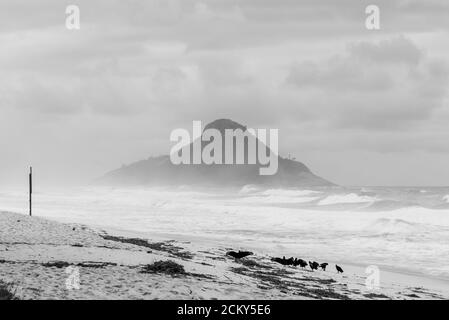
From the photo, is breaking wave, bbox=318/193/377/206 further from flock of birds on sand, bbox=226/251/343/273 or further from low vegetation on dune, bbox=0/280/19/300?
low vegetation on dune, bbox=0/280/19/300

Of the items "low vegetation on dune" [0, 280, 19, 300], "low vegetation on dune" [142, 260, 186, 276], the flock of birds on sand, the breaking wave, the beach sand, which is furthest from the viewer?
the breaking wave

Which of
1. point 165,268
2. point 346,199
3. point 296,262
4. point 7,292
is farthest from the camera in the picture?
point 346,199

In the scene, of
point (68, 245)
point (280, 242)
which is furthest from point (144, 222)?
point (68, 245)

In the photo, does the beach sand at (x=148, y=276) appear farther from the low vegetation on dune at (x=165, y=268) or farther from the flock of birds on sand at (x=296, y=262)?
the flock of birds on sand at (x=296, y=262)

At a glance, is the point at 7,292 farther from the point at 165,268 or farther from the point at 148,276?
the point at 165,268

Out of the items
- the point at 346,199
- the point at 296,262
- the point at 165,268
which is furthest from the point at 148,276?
the point at 346,199

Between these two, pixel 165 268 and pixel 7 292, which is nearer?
pixel 7 292

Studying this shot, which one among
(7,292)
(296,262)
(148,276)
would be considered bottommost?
(296,262)

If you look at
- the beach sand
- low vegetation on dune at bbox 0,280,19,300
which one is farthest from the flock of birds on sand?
low vegetation on dune at bbox 0,280,19,300

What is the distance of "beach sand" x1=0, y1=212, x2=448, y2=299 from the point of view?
12.0 m

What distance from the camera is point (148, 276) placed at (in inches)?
539

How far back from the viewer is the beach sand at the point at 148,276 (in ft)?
39.3

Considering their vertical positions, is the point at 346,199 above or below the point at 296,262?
below
